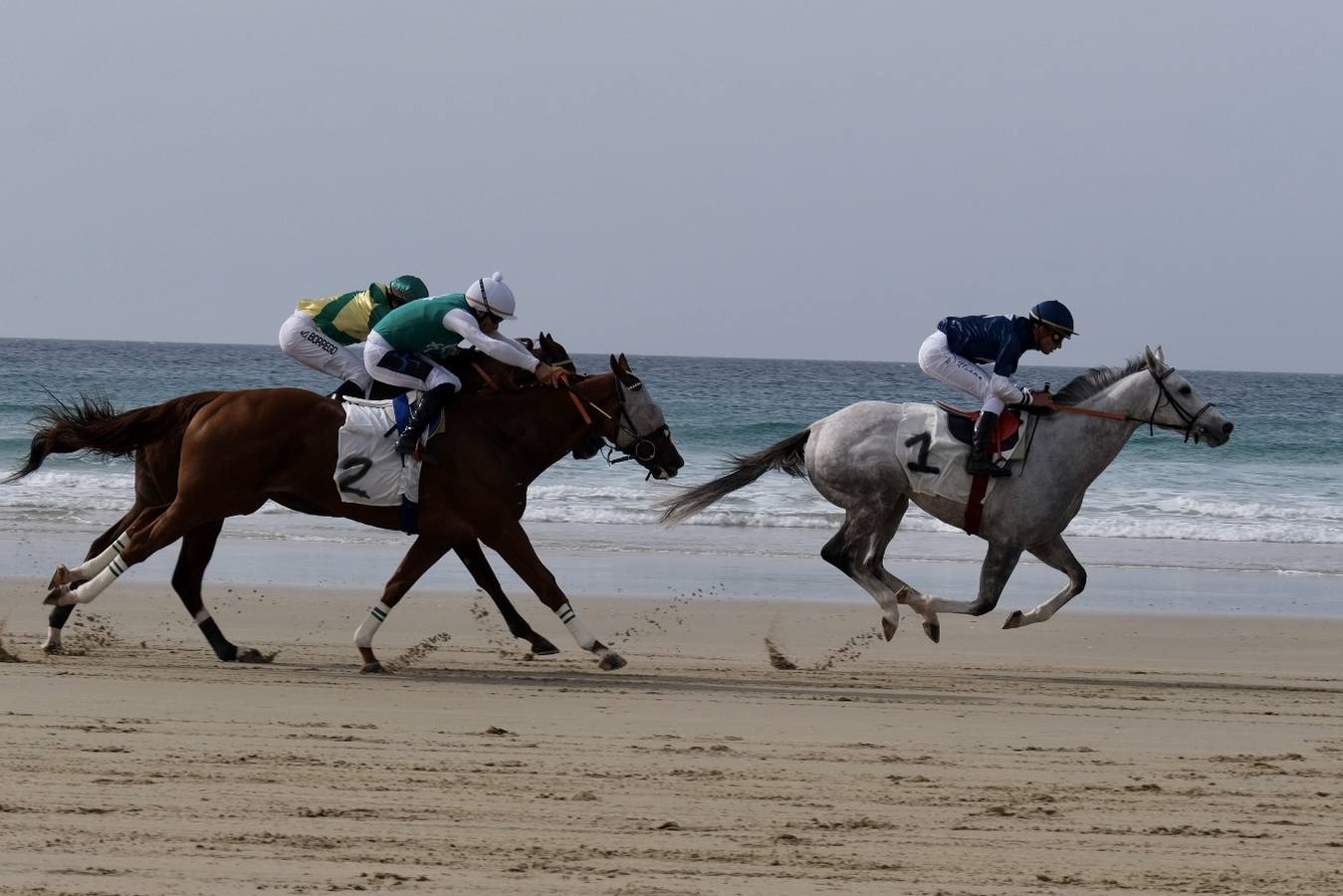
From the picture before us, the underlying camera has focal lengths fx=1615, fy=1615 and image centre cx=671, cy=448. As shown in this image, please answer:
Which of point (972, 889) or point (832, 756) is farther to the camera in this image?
point (832, 756)

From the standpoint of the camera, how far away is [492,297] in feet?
28.8

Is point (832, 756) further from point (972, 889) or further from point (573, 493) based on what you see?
point (573, 493)

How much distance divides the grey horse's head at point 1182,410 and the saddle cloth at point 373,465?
4433 mm

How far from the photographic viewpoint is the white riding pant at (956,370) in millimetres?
9711

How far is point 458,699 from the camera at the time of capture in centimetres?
768

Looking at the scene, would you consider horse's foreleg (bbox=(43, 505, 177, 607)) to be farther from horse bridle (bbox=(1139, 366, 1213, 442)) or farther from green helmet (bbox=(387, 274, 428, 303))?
horse bridle (bbox=(1139, 366, 1213, 442))

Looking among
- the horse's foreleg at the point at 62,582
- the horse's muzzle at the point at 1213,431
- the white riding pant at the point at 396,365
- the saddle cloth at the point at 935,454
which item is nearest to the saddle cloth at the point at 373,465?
the white riding pant at the point at 396,365

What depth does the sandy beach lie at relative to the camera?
4.73 m

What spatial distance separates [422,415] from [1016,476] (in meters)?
3.55

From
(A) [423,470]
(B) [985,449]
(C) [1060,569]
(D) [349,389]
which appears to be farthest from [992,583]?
(D) [349,389]

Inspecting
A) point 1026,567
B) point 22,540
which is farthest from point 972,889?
point 22,540

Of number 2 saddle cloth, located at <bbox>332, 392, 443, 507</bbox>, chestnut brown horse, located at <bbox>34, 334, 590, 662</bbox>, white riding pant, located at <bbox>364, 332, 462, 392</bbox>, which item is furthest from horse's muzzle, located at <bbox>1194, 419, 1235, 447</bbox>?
number 2 saddle cloth, located at <bbox>332, 392, 443, 507</bbox>

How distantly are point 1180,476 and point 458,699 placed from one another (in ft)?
68.0

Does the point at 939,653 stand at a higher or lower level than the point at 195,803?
lower
